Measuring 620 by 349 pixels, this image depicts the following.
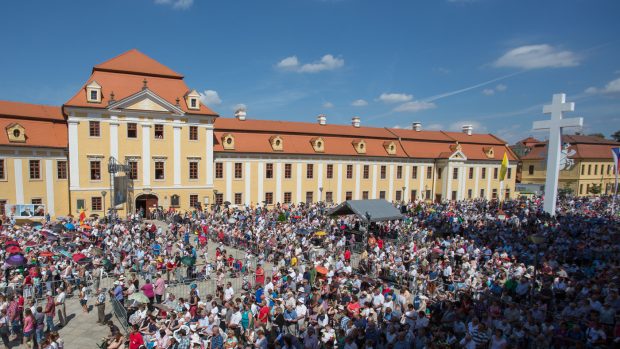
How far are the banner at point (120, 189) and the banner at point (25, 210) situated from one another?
4.78 metres

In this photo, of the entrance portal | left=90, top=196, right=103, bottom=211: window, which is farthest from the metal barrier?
left=90, top=196, right=103, bottom=211: window

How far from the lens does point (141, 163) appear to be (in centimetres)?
3109

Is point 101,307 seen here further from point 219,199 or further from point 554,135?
point 554,135

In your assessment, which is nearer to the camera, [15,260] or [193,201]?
[15,260]

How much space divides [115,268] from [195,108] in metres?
19.7

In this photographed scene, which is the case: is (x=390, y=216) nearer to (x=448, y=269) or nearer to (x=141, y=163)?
(x=448, y=269)

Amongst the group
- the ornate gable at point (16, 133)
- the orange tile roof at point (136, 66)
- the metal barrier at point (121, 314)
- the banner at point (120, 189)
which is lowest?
the metal barrier at point (121, 314)

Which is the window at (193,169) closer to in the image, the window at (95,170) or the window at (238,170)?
the window at (238,170)

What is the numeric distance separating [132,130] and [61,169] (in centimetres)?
626

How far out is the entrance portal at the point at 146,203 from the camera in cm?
3148

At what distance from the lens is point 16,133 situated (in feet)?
90.0

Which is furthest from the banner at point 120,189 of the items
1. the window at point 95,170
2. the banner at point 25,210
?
the banner at point 25,210

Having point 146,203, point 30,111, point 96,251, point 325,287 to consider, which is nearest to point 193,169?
point 146,203

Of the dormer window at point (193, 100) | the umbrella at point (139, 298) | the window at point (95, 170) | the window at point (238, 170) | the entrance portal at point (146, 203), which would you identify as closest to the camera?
the umbrella at point (139, 298)
